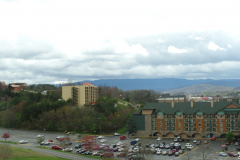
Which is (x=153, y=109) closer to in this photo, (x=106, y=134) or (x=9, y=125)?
(x=106, y=134)

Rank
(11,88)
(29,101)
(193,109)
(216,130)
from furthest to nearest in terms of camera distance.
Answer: (11,88), (29,101), (193,109), (216,130)

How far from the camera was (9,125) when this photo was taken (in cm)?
9650

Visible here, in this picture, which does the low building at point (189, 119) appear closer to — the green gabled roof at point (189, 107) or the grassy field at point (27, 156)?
the green gabled roof at point (189, 107)

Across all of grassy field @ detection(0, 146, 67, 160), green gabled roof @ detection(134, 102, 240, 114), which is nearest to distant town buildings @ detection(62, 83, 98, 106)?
green gabled roof @ detection(134, 102, 240, 114)

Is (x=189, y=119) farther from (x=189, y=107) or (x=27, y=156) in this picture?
(x=27, y=156)

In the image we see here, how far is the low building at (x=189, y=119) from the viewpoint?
225 ft

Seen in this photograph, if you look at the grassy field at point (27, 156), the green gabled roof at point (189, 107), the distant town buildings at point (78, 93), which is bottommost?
the grassy field at point (27, 156)

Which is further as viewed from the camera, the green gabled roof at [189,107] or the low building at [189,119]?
the green gabled roof at [189,107]

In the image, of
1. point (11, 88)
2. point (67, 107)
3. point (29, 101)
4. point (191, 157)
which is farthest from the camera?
point (11, 88)

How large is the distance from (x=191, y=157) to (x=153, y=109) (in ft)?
99.3

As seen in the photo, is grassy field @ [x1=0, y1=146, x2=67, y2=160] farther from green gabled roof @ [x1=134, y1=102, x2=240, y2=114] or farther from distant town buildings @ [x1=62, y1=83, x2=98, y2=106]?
distant town buildings @ [x1=62, y1=83, x2=98, y2=106]

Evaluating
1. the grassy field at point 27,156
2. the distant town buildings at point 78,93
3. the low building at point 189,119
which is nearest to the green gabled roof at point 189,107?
the low building at point 189,119

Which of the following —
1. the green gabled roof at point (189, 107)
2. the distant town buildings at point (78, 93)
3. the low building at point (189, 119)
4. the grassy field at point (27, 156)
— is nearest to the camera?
the grassy field at point (27, 156)

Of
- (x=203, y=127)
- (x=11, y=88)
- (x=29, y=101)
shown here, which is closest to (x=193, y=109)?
(x=203, y=127)
